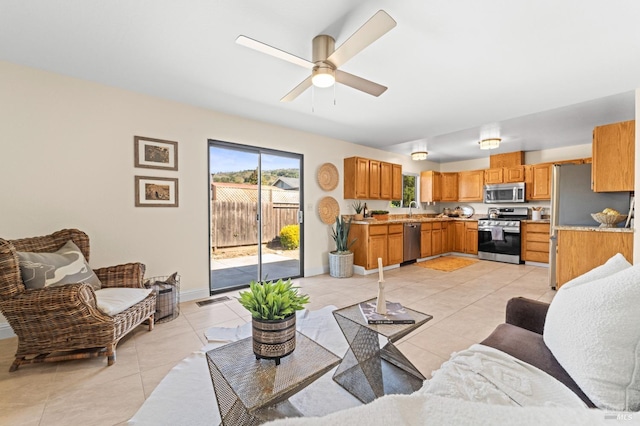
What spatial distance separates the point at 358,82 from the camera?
87.4 inches

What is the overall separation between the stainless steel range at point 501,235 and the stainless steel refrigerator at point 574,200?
1.84 metres

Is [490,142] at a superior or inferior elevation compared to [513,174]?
superior

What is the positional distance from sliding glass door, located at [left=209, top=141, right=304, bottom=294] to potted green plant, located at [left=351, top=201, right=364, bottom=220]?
1.24 m

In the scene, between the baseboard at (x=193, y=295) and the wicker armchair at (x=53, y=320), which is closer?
the wicker armchair at (x=53, y=320)

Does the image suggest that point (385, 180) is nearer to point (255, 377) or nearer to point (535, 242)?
point (535, 242)

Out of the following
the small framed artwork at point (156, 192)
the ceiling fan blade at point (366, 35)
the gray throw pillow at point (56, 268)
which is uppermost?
the ceiling fan blade at point (366, 35)

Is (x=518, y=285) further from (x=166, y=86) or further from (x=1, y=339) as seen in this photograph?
(x=1, y=339)

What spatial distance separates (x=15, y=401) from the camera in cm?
160

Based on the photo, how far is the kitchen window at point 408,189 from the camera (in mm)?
6777

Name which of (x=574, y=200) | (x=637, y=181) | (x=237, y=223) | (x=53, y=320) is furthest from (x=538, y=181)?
(x=53, y=320)

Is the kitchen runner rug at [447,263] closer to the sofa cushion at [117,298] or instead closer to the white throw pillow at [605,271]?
the white throw pillow at [605,271]

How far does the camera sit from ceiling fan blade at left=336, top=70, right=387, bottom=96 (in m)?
2.13

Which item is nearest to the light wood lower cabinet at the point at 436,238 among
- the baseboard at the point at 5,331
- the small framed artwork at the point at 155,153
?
the small framed artwork at the point at 155,153

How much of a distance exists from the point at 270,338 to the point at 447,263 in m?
5.31
